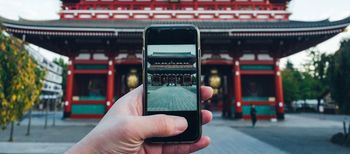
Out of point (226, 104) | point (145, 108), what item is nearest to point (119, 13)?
point (226, 104)

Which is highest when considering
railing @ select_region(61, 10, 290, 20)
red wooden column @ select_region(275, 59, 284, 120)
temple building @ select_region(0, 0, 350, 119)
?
railing @ select_region(61, 10, 290, 20)

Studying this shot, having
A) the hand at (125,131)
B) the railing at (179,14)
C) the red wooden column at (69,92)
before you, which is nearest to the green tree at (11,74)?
the hand at (125,131)

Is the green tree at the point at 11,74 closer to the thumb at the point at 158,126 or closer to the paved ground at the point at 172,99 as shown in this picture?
the paved ground at the point at 172,99

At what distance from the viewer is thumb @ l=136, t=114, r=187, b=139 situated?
1.80 metres

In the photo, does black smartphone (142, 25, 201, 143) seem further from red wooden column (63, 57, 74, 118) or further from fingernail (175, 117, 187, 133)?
red wooden column (63, 57, 74, 118)

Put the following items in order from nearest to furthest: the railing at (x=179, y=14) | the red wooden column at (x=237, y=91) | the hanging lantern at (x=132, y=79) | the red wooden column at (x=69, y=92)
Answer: the red wooden column at (x=69, y=92) → the red wooden column at (x=237, y=91) → the hanging lantern at (x=132, y=79) → the railing at (x=179, y=14)

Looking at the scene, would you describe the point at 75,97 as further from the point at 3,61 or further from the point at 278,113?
the point at 278,113

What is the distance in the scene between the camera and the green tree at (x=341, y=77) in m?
8.40

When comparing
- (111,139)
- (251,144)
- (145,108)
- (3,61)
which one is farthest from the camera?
(251,144)

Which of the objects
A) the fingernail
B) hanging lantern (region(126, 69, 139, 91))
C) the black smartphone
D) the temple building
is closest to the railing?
the temple building

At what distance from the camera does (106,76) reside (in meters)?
16.2

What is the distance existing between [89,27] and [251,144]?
37.3 ft

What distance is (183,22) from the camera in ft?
50.7

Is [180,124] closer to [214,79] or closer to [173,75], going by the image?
[173,75]
